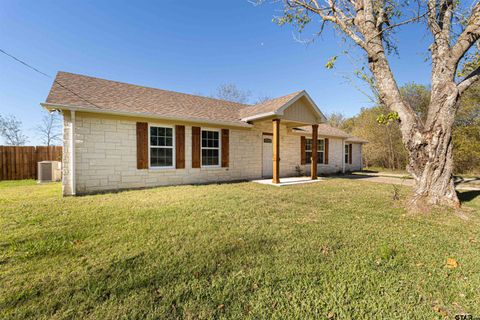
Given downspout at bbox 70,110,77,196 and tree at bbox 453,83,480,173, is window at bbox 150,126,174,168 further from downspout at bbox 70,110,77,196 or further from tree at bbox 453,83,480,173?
tree at bbox 453,83,480,173

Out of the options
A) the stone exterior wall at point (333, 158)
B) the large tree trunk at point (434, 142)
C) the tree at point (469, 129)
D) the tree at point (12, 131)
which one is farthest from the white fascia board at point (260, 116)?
the tree at point (12, 131)

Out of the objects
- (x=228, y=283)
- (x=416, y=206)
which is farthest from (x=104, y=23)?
(x=416, y=206)

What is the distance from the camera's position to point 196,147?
8.98m

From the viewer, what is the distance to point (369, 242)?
3252mm

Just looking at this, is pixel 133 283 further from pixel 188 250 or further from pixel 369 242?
pixel 369 242

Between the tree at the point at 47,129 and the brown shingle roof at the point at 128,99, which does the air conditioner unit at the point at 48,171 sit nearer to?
the brown shingle roof at the point at 128,99

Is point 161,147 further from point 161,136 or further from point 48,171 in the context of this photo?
point 48,171

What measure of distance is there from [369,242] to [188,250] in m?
2.83

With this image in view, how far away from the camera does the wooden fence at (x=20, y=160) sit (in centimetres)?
1020

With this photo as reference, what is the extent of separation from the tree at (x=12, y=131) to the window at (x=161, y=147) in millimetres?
22950

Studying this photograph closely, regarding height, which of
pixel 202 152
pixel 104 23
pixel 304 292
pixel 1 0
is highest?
pixel 104 23

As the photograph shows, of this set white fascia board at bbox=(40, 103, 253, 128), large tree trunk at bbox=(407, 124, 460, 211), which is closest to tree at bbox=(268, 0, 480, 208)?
large tree trunk at bbox=(407, 124, 460, 211)

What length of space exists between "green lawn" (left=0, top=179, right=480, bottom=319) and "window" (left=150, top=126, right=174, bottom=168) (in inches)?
140

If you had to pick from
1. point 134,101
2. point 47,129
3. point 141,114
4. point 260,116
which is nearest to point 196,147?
point 141,114
